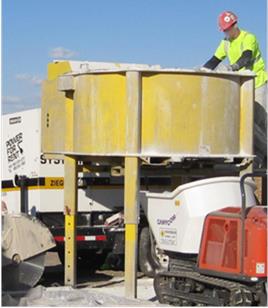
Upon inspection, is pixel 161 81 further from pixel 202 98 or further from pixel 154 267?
pixel 154 267

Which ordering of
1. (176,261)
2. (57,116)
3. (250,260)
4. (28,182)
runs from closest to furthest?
(250,260) → (176,261) → (57,116) → (28,182)

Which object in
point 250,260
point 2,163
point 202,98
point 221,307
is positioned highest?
point 202,98

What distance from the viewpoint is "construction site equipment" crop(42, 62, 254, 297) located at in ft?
30.1

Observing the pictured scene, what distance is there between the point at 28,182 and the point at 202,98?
3800 mm

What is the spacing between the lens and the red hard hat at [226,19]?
1047cm

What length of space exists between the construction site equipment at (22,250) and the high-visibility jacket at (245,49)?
334 centimetres

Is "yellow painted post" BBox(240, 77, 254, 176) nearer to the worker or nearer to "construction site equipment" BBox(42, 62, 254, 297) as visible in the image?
"construction site equipment" BBox(42, 62, 254, 297)

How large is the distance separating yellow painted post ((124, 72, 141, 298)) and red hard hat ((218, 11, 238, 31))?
6.23 ft

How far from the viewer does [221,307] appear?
27.3ft

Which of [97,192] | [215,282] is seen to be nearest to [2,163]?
[97,192]

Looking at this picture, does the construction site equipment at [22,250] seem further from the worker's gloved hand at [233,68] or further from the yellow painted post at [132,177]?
the worker's gloved hand at [233,68]

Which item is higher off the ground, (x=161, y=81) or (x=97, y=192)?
(x=161, y=81)

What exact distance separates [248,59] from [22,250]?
365cm

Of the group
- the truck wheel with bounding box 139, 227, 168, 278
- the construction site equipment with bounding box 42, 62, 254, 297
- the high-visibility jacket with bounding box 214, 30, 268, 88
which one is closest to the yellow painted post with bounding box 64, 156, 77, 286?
the construction site equipment with bounding box 42, 62, 254, 297
